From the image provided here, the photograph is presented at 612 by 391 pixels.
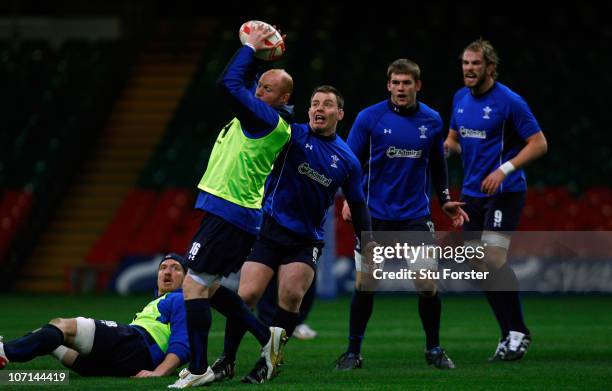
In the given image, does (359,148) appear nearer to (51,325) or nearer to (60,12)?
(51,325)

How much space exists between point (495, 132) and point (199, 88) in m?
14.4

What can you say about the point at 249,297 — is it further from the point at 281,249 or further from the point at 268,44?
the point at 268,44

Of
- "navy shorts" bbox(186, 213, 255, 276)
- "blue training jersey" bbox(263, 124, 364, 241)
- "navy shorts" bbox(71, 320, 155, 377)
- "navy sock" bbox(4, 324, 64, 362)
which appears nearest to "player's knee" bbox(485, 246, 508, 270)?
"blue training jersey" bbox(263, 124, 364, 241)

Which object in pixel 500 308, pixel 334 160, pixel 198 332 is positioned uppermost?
pixel 334 160

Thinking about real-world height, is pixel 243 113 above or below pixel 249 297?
above

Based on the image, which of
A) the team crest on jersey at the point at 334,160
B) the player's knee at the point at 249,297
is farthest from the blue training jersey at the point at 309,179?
the player's knee at the point at 249,297

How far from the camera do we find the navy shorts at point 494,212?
9336 millimetres

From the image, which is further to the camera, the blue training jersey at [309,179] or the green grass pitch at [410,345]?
the blue training jersey at [309,179]

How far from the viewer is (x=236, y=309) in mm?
7414

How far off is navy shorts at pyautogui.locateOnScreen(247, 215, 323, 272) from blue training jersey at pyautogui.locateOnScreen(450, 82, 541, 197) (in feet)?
6.84

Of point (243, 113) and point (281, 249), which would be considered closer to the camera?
point (243, 113)

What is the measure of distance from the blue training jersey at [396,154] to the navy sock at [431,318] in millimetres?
622

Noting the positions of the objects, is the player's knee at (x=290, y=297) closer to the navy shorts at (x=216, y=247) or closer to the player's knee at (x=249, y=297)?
the player's knee at (x=249, y=297)

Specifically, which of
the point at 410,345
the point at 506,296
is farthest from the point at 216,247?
the point at 410,345
